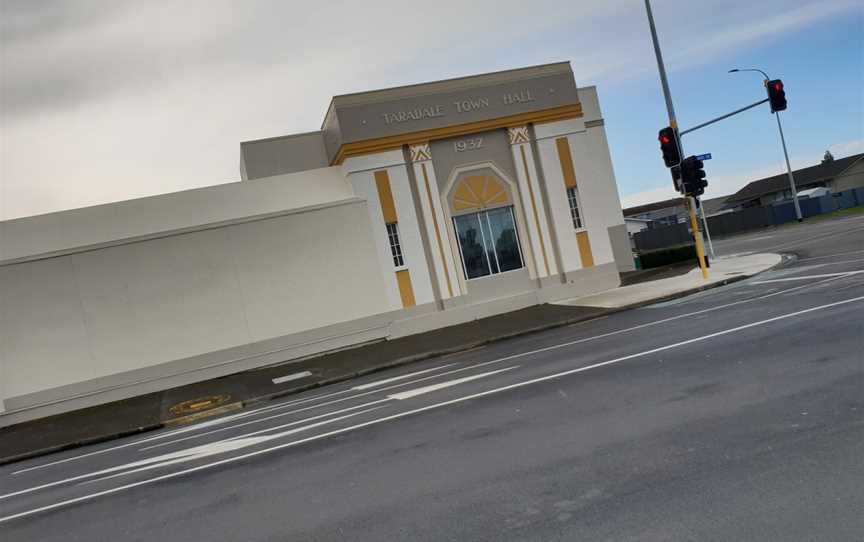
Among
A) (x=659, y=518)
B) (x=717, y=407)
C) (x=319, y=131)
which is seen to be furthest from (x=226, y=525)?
(x=319, y=131)

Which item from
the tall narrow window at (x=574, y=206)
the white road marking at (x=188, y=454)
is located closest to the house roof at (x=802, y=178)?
the tall narrow window at (x=574, y=206)

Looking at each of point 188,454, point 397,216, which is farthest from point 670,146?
point 188,454

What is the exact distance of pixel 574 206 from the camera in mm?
25938

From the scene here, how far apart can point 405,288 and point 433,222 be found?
246 centimetres

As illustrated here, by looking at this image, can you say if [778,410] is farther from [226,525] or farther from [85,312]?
[85,312]

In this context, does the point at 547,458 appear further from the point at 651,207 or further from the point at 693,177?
the point at 651,207

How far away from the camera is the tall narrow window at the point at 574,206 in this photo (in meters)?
25.9

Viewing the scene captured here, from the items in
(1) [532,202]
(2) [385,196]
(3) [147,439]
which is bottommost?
(3) [147,439]

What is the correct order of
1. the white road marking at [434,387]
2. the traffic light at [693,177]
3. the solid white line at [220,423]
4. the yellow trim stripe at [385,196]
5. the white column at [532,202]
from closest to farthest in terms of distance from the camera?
the white road marking at [434,387] < the solid white line at [220,423] < the traffic light at [693,177] < the yellow trim stripe at [385,196] < the white column at [532,202]

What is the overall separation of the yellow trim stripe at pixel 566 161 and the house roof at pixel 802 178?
62.6 m

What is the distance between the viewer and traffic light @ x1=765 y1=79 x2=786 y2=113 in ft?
73.2

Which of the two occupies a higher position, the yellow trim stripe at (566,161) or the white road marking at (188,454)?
the yellow trim stripe at (566,161)

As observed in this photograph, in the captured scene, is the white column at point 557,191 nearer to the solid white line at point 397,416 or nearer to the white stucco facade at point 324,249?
the white stucco facade at point 324,249

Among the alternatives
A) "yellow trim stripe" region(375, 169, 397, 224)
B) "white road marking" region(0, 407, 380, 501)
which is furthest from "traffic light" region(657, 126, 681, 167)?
"white road marking" region(0, 407, 380, 501)
